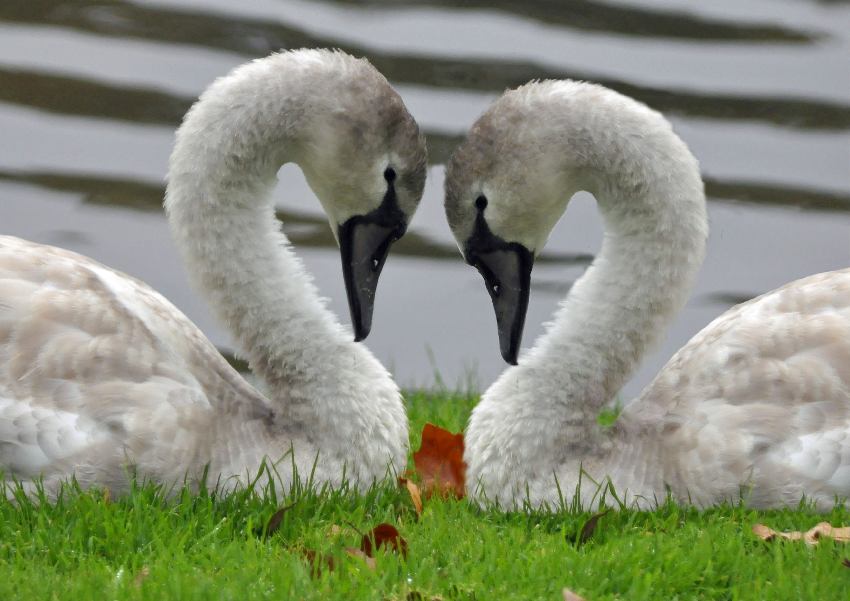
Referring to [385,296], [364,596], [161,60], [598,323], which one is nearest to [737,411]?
[598,323]

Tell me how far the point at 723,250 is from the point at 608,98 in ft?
14.3

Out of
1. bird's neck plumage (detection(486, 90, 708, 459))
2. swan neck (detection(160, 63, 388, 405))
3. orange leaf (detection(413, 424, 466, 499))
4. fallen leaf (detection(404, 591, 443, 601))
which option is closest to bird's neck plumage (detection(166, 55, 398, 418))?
swan neck (detection(160, 63, 388, 405))

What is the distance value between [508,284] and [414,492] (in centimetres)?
81

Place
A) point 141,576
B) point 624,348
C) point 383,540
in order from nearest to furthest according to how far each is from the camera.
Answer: point 141,576 → point 383,540 → point 624,348

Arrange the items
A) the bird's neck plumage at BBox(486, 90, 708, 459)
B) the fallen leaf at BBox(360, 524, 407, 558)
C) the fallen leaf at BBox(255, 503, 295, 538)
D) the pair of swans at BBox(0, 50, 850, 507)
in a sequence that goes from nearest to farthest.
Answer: the fallen leaf at BBox(360, 524, 407, 558) → the fallen leaf at BBox(255, 503, 295, 538) → the pair of swans at BBox(0, 50, 850, 507) → the bird's neck plumage at BBox(486, 90, 708, 459)

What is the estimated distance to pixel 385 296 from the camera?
29.2 feet

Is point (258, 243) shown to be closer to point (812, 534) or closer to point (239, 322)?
point (239, 322)

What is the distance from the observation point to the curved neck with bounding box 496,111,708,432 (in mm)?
5156

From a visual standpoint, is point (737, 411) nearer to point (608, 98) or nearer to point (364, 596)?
point (608, 98)

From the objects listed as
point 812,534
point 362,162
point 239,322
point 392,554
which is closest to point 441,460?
point 239,322

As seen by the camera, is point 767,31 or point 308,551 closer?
point 308,551

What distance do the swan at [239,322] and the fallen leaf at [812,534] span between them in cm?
136

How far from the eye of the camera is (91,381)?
505 cm

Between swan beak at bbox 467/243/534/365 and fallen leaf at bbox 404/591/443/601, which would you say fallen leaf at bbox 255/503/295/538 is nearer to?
fallen leaf at bbox 404/591/443/601
